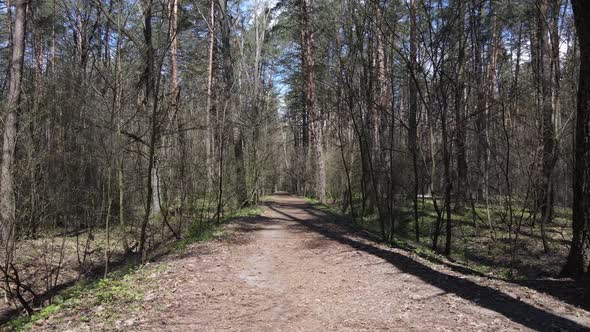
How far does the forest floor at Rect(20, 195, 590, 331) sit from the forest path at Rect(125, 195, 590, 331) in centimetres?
1

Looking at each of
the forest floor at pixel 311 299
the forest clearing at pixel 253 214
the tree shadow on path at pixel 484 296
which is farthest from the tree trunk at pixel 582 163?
the tree shadow on path at pixel 484 296

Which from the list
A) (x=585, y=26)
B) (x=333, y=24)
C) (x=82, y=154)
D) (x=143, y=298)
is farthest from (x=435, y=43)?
(x=82, y=154)

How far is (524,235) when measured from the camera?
11484 mm

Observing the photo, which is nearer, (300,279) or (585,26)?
(585,26)

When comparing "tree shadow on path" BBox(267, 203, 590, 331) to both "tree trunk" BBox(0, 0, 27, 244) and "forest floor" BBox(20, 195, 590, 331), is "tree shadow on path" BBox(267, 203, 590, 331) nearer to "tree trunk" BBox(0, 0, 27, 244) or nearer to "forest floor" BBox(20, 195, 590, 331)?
"forest floor" BBox(20, 195, 590, 331)

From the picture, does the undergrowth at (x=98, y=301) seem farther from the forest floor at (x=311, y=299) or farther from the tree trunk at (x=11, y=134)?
the tree trunk at (x=11, y=134)

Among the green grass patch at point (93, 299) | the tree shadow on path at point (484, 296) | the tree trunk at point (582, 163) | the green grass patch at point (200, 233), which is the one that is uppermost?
the tree trunk at point (582, 163)

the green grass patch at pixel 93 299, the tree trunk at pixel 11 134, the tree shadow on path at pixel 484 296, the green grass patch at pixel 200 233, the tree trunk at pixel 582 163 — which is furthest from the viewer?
the green grass patch at pixel 200 233

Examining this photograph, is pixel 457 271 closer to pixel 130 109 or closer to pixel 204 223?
pixel 130 109

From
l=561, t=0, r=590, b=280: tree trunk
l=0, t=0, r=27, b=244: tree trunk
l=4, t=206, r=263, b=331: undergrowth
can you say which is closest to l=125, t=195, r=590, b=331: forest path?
l=4, t=206, r=263, b=331: undergrowth

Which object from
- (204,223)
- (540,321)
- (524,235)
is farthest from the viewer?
(204,223)

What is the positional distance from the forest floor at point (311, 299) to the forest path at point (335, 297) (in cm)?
1

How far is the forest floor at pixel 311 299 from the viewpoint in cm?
419

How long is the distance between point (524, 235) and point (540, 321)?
862 cm
